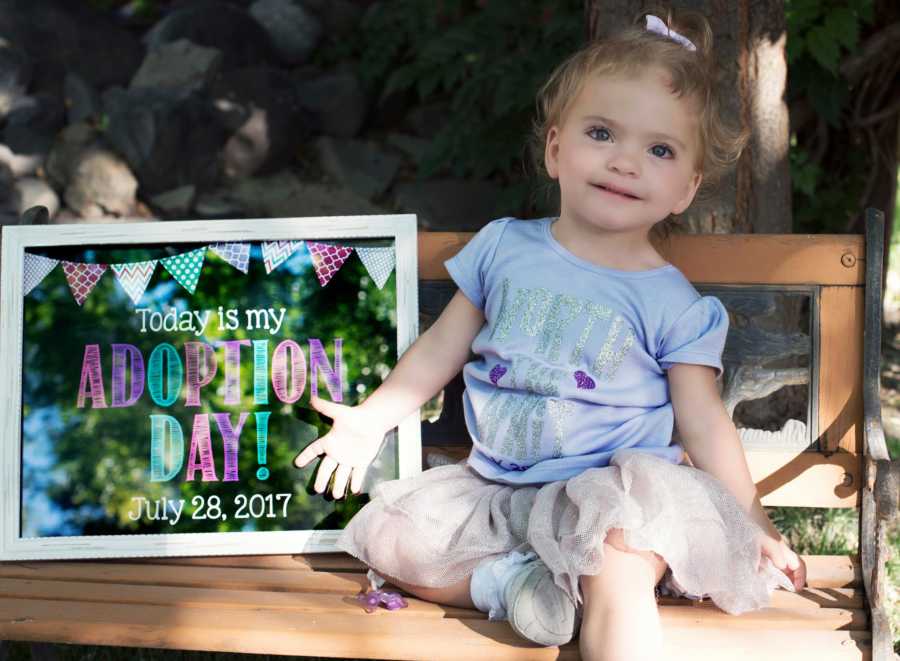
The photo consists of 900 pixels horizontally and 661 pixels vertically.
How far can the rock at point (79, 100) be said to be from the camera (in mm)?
7012

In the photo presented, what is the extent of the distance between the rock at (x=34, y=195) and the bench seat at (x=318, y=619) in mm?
4343

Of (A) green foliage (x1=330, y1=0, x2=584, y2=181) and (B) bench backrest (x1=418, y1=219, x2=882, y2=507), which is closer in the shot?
(B) bench backrest (x1=418, y1=219, x2=882, y2=507)

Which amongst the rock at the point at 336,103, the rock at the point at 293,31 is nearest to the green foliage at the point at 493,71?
the rock at the point at 336,103

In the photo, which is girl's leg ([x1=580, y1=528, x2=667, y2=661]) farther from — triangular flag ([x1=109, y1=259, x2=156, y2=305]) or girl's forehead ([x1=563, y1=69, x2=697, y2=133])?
triangular flag ([x1=109, y1=259, x2=156, y2=305])

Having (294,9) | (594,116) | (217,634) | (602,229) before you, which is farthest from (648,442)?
(294,9)

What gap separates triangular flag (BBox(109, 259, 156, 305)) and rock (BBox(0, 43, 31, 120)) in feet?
15.3

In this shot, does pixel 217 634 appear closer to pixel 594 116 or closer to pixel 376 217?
pixel 376 217

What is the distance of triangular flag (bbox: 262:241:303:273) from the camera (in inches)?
111

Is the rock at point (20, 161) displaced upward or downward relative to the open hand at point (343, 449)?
upward

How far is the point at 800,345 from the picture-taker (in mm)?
2785

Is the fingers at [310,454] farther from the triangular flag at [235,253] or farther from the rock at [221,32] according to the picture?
the rock at [221,32]

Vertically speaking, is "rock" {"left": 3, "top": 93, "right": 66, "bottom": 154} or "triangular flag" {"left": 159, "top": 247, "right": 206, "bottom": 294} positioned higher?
"rock" {"left": 3, "top": 93, "right": 66, "bottom": 154}

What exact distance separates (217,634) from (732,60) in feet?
6.84

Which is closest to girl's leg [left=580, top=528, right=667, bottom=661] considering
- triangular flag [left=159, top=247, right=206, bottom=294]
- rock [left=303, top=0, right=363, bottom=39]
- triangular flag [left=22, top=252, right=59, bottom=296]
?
triangular flag [left=159, top=247, right=206, bottom=294]
